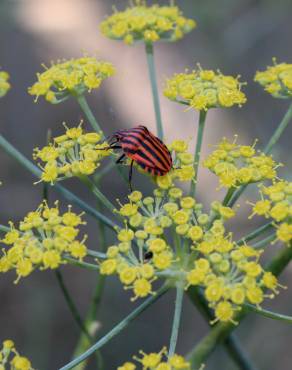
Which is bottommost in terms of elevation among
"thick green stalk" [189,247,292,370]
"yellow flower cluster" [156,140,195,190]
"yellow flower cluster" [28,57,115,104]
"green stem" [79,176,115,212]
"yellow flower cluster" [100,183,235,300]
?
"thick green stalk" [189,247,292,370]

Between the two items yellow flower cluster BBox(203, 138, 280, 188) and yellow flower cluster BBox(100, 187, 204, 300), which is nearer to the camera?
yellow flower cluster BBox(100, 187, 204, 300)

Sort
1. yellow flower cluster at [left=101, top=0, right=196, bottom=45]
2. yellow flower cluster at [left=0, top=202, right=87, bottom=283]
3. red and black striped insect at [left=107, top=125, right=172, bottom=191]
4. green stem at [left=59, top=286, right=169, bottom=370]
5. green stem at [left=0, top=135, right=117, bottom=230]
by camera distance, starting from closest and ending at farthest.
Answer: green stem at [left=59, top=286, right=169, bottom=370] → yellow flower cluster at [left=0, top=202, right=87, bottom=283] → red and black striped insect at [left=107, top=125, right=172, bottom=191] → green stem at [left=0, top=135, right=117, bottom=230] → yellow flower cluster at [left=101, top=0, right=196, bottom=45]

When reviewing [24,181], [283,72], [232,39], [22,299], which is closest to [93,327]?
[283,72]

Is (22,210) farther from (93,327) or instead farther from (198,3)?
(93,327)

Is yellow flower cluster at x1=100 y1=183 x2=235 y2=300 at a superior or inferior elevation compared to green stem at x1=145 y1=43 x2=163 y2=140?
inferior

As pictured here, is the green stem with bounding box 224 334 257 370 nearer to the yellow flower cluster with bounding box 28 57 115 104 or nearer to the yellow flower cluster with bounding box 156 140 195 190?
the yellow flower cluster with bounding box 156 140 195 190

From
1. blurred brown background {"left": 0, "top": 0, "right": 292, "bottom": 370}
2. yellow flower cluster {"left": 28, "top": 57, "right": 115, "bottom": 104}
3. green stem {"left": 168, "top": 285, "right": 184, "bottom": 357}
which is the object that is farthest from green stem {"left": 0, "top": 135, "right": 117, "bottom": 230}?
blurred brown background {"left": 0, "top": 0, "right": 292, "bottom": 370}

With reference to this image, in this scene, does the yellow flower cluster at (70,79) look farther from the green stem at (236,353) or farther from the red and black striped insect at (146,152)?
the green stem at (236,353)

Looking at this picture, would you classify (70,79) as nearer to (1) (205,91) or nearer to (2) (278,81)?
(1) (205,91)
